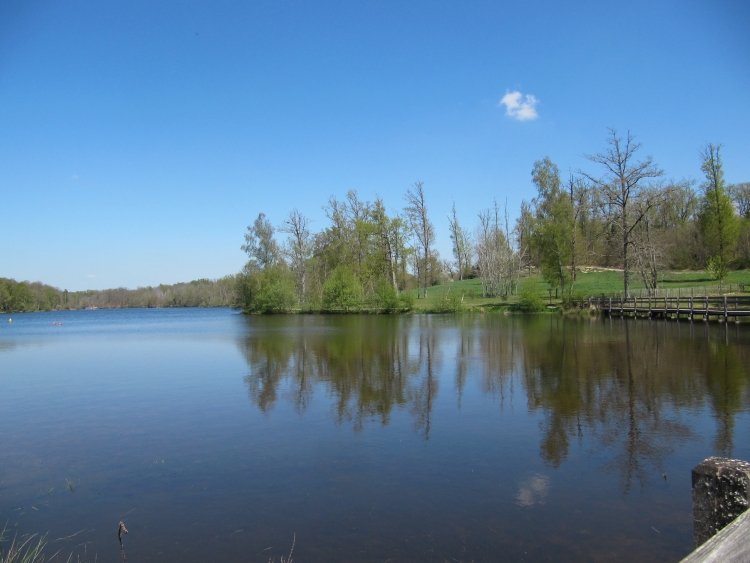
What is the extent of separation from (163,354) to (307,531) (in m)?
20.6

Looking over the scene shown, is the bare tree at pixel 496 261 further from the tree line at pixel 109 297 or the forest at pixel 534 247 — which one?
the tree line at pixel 109 297

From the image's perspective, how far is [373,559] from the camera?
5738 mm

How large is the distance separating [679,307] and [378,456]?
31380mm

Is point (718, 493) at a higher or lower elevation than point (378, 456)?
higher

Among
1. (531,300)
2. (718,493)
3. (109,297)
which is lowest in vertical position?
(718,493)

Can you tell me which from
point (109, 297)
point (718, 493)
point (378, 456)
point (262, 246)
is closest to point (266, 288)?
point (262, 246)

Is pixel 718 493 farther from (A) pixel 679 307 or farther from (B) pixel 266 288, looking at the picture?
(B) pixel 266 288

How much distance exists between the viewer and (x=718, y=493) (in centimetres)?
250

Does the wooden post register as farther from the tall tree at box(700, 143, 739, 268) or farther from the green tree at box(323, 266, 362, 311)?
the green tree at box(323, 266, 362, 311)

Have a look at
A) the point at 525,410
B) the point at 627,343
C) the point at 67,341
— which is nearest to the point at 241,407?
the point at 525,410

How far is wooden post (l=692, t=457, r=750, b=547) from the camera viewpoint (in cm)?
241

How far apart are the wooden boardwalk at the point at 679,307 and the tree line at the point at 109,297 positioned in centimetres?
5368

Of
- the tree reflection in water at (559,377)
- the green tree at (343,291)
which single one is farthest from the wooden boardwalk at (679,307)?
the green tree at (343,291)

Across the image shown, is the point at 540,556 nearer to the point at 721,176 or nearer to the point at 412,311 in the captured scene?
the point at 721,176
